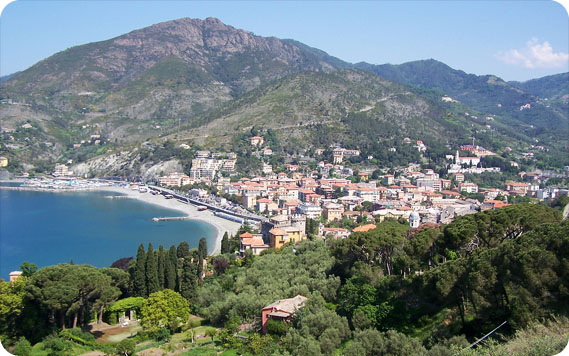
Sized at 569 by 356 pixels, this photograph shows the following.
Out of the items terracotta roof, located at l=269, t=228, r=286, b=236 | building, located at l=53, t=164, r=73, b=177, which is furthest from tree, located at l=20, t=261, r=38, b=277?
building, located at l=53, t=164, r=73, b=177

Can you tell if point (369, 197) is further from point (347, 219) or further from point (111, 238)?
point (111, 238)

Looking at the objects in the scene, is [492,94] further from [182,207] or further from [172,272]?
[172,272]

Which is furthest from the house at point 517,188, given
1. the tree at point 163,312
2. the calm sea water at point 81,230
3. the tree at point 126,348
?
the tree at point 126,348

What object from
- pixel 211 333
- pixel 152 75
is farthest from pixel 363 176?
pixel 152 75

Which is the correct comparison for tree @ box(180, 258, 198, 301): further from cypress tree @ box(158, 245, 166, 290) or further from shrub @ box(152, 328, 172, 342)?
shrub @ box(152, 328, 172, 342)

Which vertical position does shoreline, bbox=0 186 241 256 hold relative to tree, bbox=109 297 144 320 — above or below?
below

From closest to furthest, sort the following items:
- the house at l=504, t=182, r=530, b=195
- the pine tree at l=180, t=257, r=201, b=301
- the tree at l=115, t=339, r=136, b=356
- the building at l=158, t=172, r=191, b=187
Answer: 1. the tree at l=115, t=339, r=136, b=356
2. the pine tree at l=180, t=257, r=201, b=301
3. the house at l=504, t=182, r=530, b=195
4. the building at l=158, t=172, r=191, b=187

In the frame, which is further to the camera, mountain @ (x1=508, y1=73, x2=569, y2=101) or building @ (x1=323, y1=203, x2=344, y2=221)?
mountain @ (x1=508, y1=73, x2=569, y2=101)
